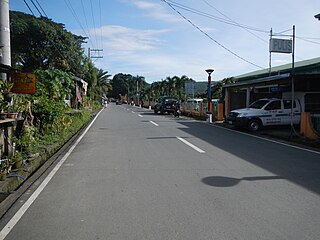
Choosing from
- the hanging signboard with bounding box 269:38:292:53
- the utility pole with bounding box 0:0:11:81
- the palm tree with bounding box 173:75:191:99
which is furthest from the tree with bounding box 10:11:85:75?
the utility pole with bounding box 0:0:11:81

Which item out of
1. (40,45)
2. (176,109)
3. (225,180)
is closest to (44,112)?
(225,180)

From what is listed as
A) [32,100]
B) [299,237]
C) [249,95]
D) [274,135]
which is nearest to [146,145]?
[32,100]

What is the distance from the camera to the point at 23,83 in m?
8.67

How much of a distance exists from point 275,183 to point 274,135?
8872 mm

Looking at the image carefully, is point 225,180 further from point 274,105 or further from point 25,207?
point 274,105

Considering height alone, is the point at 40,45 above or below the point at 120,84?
below

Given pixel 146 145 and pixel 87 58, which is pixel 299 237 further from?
pixel 87 58

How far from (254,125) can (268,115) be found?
2.99 ft

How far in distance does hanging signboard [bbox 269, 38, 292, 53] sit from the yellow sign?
17.2 metres

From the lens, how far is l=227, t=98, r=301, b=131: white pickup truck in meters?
16.3

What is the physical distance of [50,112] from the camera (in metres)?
11.2

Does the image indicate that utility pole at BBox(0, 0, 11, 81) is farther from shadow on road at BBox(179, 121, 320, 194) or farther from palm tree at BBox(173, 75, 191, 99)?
palm tree at BBox(173, 75, 191, 99)

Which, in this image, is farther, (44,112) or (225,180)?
(44,112)

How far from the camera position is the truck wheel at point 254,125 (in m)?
16.3
